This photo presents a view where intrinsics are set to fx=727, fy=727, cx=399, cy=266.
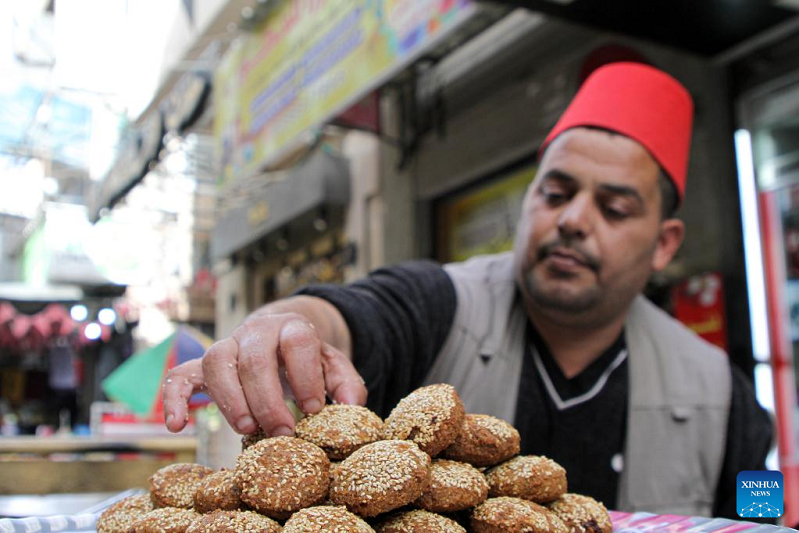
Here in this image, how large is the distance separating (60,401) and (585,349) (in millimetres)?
14362

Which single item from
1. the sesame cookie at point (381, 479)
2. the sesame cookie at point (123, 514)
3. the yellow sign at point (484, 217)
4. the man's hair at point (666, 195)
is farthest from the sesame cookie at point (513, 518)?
the yellow sign at point (484, 217)

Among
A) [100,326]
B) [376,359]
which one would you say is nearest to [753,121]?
[376,359]

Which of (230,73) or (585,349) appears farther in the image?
(230,73)

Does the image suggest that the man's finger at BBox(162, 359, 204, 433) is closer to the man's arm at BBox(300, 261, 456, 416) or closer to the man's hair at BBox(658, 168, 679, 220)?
the man's arm at BBox(300, 261, 456, 416)

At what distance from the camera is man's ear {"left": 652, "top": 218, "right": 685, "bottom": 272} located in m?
→ 2.13

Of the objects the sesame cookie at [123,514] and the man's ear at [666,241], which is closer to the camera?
the sesame cookie at [123,514]

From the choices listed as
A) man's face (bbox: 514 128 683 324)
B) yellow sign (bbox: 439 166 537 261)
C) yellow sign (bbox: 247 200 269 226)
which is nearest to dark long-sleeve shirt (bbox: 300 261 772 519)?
man's face (bbox: 514 128 683 324)

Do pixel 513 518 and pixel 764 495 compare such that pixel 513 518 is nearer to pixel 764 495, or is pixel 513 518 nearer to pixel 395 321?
pixel 764 495

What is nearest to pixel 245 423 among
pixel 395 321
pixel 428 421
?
pixel 428 421

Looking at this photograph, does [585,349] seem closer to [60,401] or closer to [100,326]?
[100,326]

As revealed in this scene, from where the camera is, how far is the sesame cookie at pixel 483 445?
1.28 metres

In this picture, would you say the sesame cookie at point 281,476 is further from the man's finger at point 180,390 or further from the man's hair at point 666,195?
the man's hair at point 666,195

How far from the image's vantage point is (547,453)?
1.95 meters

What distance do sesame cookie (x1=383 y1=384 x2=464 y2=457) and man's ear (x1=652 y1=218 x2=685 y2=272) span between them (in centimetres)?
109
